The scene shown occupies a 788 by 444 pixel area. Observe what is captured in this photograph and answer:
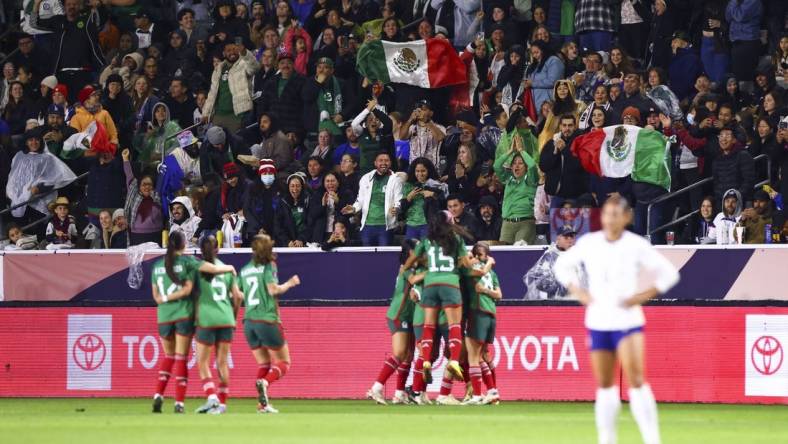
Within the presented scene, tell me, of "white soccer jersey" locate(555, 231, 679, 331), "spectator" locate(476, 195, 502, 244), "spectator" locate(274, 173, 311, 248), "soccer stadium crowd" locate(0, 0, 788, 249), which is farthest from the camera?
"spectator" locate(274, 173, 311, 248)

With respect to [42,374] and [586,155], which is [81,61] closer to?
[42,374]

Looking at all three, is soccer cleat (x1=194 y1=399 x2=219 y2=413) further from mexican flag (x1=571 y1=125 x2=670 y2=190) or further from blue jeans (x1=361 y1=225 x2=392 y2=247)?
mexican flag (x1=571 y1=125 x2=670 y2=190)

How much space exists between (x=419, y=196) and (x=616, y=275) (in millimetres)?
11579

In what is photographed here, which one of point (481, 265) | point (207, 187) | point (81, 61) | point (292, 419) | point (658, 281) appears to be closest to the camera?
point (658, 281)

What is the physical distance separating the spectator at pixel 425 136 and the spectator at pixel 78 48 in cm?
821

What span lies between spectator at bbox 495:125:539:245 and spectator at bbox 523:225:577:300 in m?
0.75

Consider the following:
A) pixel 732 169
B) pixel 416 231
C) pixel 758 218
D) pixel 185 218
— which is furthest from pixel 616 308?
pixel 185 218

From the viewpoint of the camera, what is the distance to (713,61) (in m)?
24.2

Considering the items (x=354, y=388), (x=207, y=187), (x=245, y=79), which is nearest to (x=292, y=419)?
(x=354, y=388)

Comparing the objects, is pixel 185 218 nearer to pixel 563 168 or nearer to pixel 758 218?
pixel 563 168

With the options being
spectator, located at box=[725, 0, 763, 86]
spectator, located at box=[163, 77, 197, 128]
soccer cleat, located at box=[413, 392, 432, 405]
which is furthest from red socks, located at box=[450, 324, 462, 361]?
spectator, located at box=[163, 77, 197, 128]

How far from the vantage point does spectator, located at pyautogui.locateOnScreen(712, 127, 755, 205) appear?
2161 cm

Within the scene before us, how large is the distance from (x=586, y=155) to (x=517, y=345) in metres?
3.15

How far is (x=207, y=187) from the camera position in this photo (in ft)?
81.9
